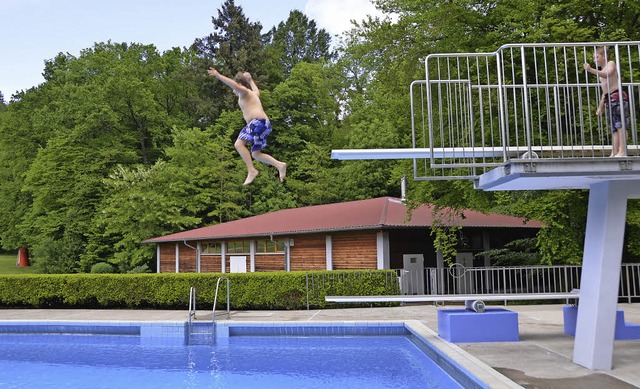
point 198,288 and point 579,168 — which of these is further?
point 198,288

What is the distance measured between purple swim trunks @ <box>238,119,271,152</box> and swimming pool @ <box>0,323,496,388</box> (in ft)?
A: 14.8

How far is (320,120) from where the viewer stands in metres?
42.5

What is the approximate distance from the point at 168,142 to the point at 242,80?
37639 millimetres

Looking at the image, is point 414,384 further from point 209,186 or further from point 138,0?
point 209,186

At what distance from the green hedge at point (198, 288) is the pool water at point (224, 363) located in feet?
11.1

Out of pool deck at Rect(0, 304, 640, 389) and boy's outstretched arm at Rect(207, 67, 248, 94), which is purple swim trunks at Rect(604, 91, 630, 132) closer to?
pool deck at Rect(0, 304, 640, 389)

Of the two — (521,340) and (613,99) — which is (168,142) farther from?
(613,99)

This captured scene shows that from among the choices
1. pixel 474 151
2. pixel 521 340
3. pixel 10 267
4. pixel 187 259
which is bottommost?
pixel 521 340

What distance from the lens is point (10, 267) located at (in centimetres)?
4225

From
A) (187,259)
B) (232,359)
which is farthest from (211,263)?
(232,359)

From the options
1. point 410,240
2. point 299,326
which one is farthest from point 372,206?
point 299,326

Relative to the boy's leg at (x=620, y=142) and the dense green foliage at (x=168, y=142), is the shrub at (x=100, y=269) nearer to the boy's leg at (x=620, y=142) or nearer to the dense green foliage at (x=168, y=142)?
the dense green foliage at (x=168, y=142)

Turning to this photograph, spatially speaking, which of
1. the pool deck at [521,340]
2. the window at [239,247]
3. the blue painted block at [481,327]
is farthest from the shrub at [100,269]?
the blue painted block at [481,327]

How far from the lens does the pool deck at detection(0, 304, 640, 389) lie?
702 cm
